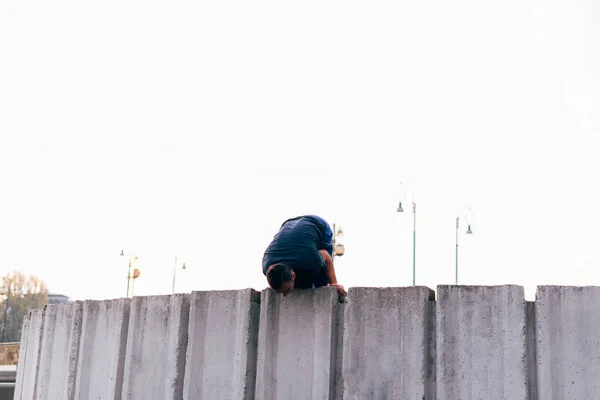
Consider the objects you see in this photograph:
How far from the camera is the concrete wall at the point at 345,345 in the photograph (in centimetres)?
662

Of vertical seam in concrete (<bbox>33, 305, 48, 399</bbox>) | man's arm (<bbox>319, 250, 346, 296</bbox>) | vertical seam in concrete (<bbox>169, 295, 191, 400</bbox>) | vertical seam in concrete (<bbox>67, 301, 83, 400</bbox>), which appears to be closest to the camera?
man's arm (<bbox>319, 250, 346, 296</bbox>)

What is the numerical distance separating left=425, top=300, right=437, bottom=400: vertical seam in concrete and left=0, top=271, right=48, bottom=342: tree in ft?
338

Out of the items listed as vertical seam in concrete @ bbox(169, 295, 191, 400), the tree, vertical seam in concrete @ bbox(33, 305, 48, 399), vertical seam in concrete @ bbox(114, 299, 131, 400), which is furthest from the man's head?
the tree

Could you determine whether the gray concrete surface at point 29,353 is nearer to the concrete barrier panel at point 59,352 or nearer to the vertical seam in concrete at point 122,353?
the concrete barrier panel at point 59,352

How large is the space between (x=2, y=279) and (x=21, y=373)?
100720mm

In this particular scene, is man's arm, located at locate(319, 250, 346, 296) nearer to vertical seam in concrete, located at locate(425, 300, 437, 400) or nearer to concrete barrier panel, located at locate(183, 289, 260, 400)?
concrete barrier panel, located at locate(183, 289, 260, 400)

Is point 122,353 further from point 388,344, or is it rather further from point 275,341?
point 388,344

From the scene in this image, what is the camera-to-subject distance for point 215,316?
26.6ft

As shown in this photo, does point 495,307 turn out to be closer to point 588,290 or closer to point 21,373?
point 588,290

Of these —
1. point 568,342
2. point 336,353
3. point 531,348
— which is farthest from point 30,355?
point 568,342

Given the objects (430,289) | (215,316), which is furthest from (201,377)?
(430,289)

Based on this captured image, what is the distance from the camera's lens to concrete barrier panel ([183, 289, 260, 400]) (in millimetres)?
7855

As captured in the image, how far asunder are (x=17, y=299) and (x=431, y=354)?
348 ft

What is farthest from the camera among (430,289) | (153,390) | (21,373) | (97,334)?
(21,373)
